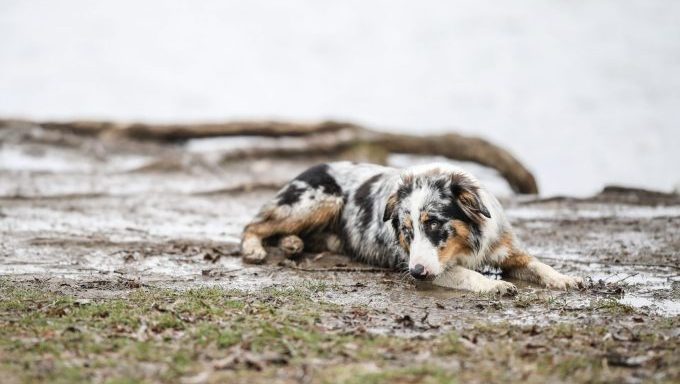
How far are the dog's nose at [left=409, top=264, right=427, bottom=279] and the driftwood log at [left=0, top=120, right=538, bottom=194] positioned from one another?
8198 mm

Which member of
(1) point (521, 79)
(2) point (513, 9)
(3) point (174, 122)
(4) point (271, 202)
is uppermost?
(2) point (513, 9)

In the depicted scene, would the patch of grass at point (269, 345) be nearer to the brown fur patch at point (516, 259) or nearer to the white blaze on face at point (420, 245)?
Answer: the white blaze on face at point (420, 245)

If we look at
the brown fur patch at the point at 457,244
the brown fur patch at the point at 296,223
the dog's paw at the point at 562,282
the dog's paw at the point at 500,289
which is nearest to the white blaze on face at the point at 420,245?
the brown fur patch at the point at 457,244

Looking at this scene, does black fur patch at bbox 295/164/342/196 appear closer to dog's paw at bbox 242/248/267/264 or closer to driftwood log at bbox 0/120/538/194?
dog's paw at bbox 242/248/267/264

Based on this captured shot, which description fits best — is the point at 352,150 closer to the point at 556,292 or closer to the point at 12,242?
the point at 12,242

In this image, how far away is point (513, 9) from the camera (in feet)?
98.8

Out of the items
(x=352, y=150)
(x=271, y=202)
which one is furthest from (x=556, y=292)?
(x=352, y=150)

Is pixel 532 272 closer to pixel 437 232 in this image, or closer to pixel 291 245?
pixel 437 232

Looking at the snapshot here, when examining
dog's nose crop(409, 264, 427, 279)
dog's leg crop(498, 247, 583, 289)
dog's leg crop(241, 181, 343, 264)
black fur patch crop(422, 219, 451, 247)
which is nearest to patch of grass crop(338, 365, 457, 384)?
dog's nose crop(409, 264, 427, 279)

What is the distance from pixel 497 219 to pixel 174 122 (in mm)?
9930

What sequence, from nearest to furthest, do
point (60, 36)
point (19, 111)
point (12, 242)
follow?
point (12, 242) < point (19, 111) < point (60, 36)

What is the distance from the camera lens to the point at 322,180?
862cm

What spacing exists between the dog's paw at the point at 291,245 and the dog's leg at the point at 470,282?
1.79 meters

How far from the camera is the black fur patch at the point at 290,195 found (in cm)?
854
